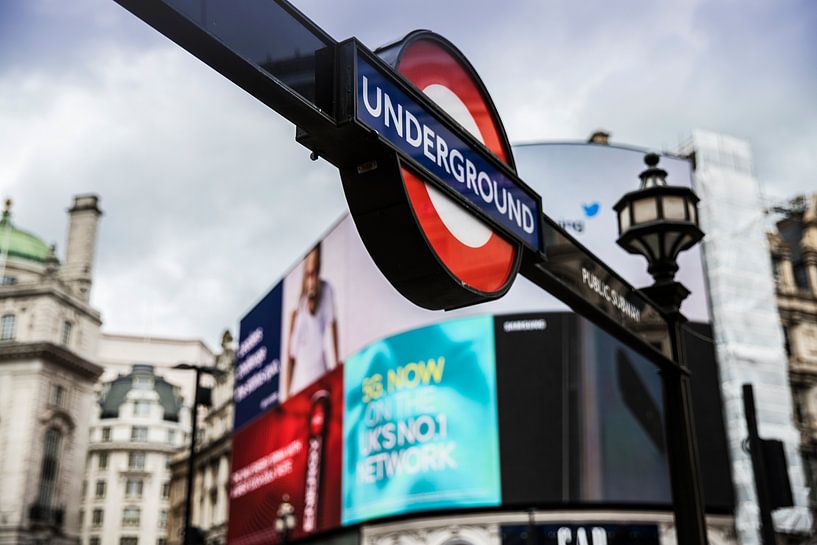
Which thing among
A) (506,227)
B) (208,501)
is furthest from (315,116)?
(208,501)

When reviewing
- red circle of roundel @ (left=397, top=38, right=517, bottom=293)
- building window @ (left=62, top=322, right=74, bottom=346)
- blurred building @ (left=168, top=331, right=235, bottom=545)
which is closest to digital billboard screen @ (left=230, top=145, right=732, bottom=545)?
blurred building @ (left=168, top=331, right=235, bottom=545)

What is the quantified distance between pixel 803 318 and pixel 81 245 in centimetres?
5543

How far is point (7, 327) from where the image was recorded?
66.1 m

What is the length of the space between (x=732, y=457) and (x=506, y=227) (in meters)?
32.3

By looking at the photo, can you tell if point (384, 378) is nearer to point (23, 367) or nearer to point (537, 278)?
point (537, 278)

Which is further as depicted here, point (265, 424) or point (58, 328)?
point (58, 328)

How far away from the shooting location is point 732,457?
3362 centimetres

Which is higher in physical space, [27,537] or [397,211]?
[27,537]

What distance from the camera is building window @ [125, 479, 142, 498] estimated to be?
318 ft

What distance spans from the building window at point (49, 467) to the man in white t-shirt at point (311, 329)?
30.6m

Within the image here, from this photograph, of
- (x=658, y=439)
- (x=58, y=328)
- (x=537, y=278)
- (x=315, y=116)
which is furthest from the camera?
(x=58, y=328)

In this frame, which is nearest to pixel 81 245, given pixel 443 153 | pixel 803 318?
pixel 803 318

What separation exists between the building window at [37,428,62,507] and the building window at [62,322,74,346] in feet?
20.9

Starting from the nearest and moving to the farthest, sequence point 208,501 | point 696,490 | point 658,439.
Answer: point 696,490 < point 658,439 < point 208,501
